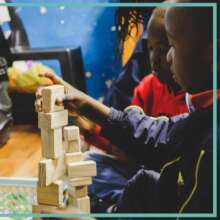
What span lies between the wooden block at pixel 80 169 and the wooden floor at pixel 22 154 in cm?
11

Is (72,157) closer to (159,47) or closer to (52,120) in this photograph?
(52,120)

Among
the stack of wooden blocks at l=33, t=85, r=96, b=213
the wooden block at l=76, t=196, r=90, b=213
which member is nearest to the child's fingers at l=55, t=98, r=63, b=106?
the stack of wooden blocks at l=33, t=85, r=96, b=213

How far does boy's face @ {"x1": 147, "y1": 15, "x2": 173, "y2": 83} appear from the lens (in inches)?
20.9

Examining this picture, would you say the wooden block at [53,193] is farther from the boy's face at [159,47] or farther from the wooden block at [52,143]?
the boy's face at [159,47]

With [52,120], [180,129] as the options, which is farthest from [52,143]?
[180,129]

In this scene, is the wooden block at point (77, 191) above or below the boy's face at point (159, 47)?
below

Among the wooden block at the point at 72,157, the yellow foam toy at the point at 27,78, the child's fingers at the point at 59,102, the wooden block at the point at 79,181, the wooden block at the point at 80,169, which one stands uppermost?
the child's fingers at the point at 59,102

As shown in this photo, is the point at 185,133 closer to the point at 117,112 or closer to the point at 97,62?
the point at 117,112

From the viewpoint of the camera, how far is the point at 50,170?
0.47 meters

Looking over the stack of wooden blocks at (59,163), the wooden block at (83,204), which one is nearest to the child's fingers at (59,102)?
the stack of wooden blocks at (59,163)

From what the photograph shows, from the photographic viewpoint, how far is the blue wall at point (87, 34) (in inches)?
25.2

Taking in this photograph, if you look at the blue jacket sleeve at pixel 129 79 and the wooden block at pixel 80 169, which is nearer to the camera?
the wooden block at pixel 80 169

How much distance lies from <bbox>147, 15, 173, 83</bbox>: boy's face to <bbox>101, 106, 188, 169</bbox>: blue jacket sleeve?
0.18ft

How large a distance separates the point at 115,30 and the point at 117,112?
172 mm
